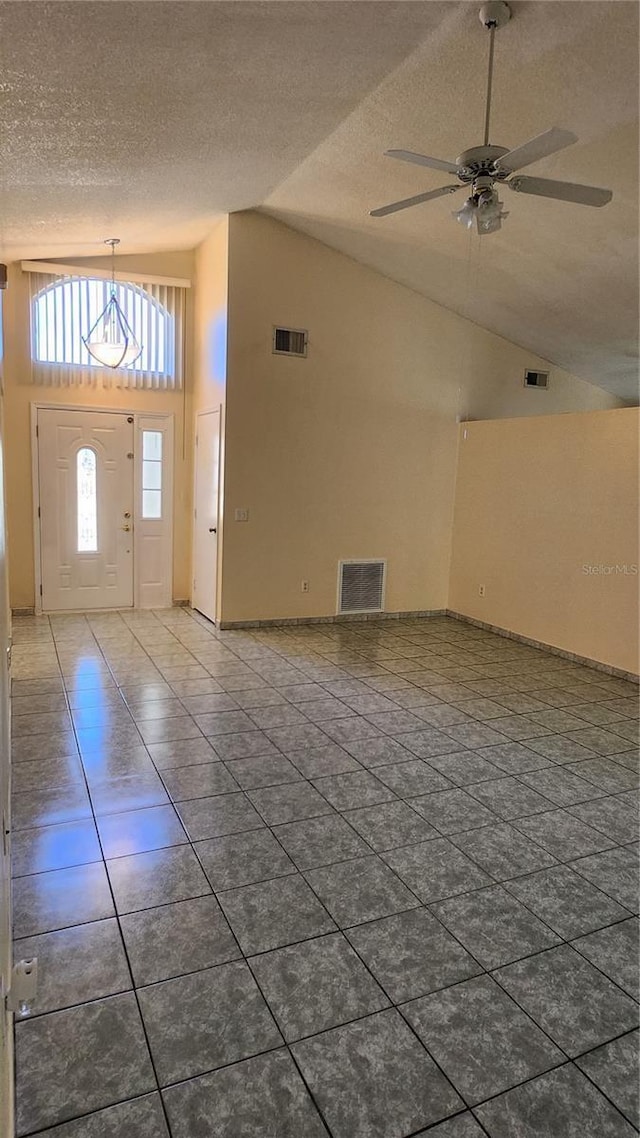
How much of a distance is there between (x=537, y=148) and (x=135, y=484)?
15.9 ft

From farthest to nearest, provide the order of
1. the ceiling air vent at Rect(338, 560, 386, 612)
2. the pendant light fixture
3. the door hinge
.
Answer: the ceiling air vent at Rect(338, 560, 386, 612)
the pendant light fixture
the door hinge

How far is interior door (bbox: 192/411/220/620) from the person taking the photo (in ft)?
19.6

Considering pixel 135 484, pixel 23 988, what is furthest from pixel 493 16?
pixel 135 484

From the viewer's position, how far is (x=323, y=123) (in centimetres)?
379

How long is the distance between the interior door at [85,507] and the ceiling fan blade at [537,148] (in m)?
4.55

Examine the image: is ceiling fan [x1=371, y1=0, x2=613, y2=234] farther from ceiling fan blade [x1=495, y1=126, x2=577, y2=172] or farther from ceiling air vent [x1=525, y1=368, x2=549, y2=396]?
ceiling air vent [x1=525, y1=368, x2=549, y2=396]

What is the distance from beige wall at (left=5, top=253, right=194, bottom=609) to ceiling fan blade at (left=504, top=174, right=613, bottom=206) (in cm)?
440

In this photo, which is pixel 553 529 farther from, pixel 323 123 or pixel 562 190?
pixel 323 123

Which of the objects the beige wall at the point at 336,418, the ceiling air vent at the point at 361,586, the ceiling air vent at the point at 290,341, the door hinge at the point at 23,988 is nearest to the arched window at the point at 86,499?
the beige wall at the point at 336,418

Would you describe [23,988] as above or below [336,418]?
below

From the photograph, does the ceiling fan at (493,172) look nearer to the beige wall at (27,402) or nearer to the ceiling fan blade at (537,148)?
the ceiling fan blade at (537,148)

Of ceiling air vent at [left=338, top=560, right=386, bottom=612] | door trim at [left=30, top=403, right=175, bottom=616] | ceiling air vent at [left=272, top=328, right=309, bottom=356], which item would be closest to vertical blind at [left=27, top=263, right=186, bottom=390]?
door trim at [left=30, top=403, right=175, bottom=616]

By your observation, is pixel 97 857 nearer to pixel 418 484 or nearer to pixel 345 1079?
pixel 345 1079

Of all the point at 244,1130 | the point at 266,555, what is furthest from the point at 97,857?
the point at 266,555
